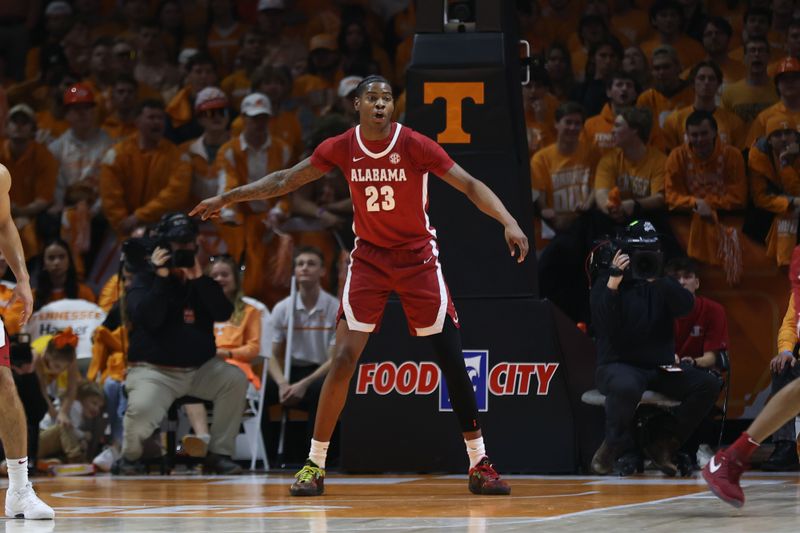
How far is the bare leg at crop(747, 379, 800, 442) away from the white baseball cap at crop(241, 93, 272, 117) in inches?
282

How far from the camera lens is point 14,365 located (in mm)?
10508

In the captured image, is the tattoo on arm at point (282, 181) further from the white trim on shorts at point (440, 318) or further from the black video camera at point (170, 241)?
the black video camera at point (170, 241)

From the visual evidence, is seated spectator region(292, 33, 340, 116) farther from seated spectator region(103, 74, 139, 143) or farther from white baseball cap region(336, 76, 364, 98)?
seated spectator region(103, 74, 139, 143)

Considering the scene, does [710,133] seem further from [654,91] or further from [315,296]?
[315,296]

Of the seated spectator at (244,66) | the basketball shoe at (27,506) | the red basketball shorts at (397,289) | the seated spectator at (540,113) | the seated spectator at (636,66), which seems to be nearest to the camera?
the basketball shoe at (27,506)

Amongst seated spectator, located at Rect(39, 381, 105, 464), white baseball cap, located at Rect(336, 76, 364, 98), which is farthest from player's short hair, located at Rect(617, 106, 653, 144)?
seated spectator, located at Rect(39, 381, 105, 464)

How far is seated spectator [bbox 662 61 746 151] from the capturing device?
37.2 ft

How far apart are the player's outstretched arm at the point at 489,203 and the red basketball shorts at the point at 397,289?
1.52 ft

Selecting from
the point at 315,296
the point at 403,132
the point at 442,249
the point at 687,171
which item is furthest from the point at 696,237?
the point at 403,132

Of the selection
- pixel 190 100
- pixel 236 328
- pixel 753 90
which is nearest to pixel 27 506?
A: pixel 236 328

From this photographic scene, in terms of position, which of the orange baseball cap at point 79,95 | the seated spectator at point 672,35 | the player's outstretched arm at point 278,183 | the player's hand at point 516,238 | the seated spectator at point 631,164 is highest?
the seated spectator at point 672,35

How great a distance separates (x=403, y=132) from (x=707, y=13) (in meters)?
6.37

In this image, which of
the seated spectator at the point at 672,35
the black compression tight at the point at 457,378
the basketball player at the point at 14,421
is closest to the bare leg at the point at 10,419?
the basketball player at the point at 14,421

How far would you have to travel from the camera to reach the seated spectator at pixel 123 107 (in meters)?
13.6
